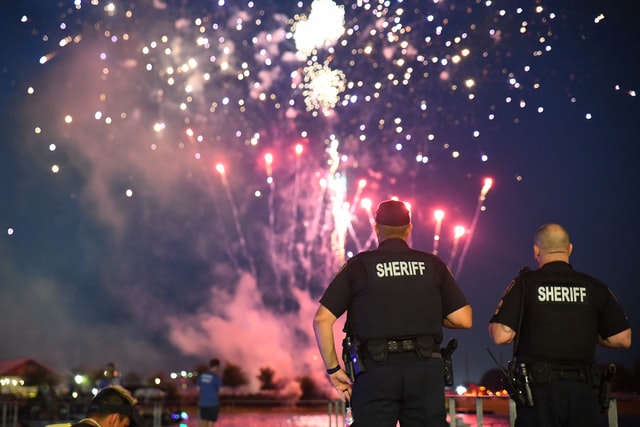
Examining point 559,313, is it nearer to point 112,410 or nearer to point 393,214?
point 393,214

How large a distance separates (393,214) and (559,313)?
146 cm

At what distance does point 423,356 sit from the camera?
17.1 ft

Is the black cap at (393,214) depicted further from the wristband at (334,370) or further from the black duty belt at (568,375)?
the black duty belt at (568,375)

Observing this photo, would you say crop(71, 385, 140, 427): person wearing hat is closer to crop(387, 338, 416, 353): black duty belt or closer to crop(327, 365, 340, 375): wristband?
crop(327, 365, 340, 375): wristband

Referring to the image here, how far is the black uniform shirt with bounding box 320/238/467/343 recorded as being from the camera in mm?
5293

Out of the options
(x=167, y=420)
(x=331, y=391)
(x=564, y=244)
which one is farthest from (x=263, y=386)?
(x=564, y=244)

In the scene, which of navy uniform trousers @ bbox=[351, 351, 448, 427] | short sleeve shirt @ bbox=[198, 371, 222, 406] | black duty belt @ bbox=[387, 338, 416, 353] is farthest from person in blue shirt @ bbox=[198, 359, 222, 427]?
black duty belt @ bbox=[387, 338, 416, 353]

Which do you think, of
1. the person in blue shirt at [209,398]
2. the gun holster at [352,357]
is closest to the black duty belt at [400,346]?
the gun holster at [352,357]

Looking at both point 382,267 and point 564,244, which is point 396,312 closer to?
point 382,267

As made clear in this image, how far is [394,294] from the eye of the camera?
5.34 meters

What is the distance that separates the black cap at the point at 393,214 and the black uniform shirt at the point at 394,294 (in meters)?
0.17

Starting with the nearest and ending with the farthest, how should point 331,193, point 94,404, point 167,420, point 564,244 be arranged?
point 94,404, point 564,244, point 167,420, point 331,193

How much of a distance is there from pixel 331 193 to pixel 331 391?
16.8 meters

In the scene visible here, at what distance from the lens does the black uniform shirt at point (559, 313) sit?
5.82 metres
